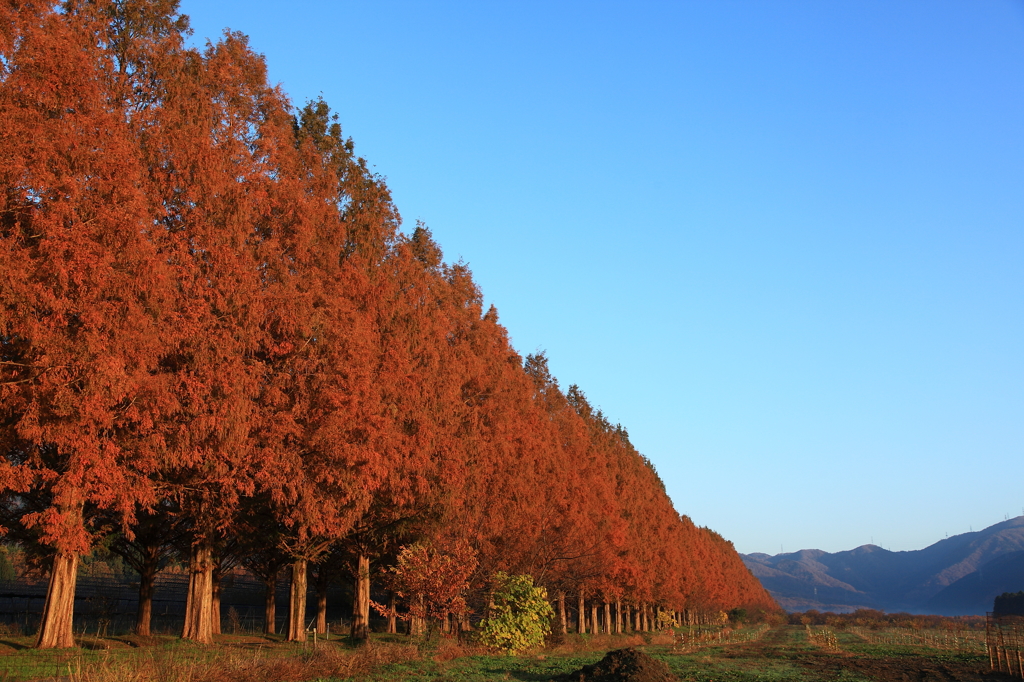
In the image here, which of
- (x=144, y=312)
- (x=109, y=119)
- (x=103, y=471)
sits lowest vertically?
(x=103, y=471)

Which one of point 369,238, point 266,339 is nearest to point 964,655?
point 369,238

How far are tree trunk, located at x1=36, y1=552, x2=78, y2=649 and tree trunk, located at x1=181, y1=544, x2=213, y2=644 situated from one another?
4712mm

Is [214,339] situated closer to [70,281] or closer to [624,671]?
[70,281]

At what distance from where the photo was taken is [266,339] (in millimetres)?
18922

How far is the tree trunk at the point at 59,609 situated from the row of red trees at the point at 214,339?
52 millimetres

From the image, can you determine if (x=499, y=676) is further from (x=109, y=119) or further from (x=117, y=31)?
(x=117, y=31)

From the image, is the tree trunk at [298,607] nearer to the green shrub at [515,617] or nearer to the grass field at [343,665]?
the grass field at [343,665]

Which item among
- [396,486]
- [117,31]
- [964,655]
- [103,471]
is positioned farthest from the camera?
[964,655]

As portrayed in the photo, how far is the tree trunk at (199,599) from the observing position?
2106cm

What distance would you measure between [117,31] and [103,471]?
410 inches

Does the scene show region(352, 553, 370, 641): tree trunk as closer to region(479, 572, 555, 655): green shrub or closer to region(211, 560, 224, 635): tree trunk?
region(479, 572, 555, 655): green shrub

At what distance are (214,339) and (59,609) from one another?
6.63m

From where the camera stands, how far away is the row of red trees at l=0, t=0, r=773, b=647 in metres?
13.5

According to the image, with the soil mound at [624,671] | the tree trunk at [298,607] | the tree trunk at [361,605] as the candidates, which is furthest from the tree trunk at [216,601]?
the soil mound at [624,671]
